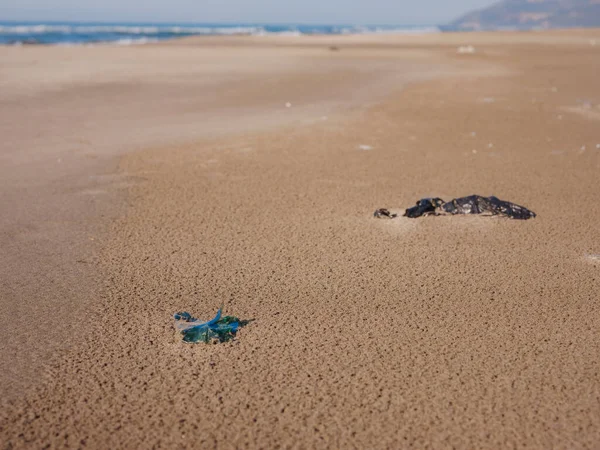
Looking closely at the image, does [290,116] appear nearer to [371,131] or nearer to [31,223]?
[371,131]

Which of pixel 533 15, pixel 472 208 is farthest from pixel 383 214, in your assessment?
pixel 533 15

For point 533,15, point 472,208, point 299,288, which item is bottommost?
point 299,288

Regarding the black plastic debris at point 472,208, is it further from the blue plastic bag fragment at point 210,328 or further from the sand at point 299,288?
the blue plastic bag fragment at point 210,328

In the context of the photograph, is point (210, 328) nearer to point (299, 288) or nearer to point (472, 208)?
point (299, 288)

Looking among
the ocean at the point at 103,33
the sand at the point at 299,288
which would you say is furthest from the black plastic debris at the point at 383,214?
the ocean at the point at 103,33

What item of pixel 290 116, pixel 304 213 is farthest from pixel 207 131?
pixel 304 213
